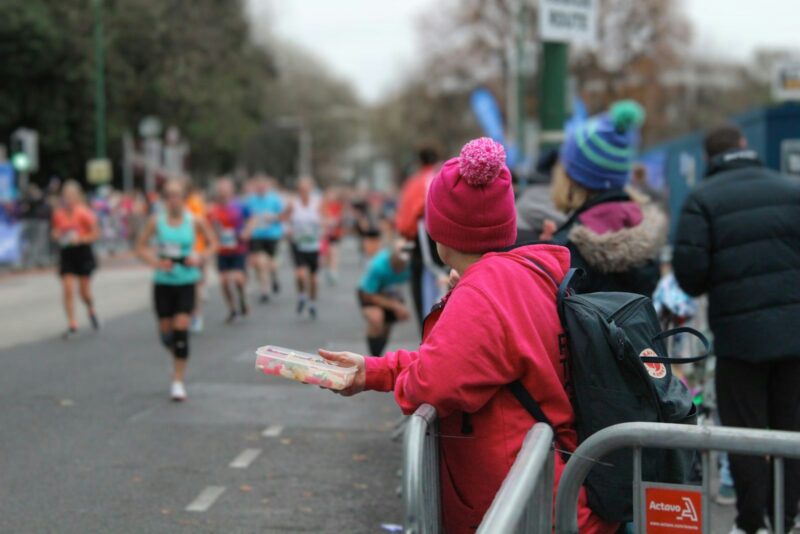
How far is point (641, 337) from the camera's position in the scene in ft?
9.61

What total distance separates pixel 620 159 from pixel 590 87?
146ft

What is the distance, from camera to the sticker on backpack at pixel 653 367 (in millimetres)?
2902

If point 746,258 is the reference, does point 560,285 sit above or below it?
above

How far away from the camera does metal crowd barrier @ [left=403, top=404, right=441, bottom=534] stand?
2332 mm

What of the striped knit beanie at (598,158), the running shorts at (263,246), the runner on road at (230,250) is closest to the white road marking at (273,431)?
the striped knit beanie at (598,158)

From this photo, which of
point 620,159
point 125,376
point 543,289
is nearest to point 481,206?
point 543,289

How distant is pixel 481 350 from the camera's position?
8.93ft

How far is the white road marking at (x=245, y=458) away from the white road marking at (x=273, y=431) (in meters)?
0.48

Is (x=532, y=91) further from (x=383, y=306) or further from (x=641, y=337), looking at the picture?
(x=641, y=337)

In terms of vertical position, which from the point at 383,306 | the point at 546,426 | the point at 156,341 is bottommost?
the point at 156,341

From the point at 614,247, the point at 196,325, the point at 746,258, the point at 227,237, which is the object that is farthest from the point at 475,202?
the point at 227,237

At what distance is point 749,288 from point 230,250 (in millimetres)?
11376

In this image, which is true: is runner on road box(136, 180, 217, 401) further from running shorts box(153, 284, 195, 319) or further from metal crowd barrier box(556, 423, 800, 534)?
metal crowd barrier box(556, 423, 800, 534)

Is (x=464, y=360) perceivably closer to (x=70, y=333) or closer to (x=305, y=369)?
(x=305, y=369)
